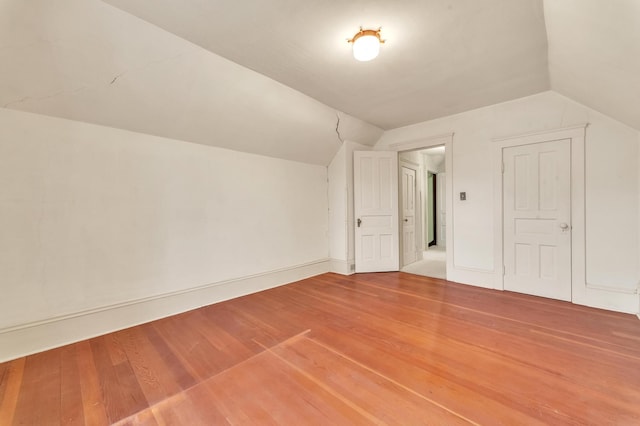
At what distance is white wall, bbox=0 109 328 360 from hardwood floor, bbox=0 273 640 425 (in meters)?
0.45

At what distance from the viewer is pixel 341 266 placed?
14.5ft

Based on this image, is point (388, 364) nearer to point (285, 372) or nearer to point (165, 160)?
point (285, 372)

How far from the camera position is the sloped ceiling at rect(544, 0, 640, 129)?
1439mm

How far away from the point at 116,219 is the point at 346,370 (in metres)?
2.53

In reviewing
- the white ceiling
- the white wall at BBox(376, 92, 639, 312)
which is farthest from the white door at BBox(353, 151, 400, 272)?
the white ceiling

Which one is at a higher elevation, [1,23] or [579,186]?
[1,23]

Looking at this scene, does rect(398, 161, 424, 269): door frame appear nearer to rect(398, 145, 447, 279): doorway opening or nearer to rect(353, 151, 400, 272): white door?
rect(398, 145, 447, 279): doorway opening

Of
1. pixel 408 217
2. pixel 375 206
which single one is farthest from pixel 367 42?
pixel 408 217

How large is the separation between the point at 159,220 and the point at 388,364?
2636 millimetres

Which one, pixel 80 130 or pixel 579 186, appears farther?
pixel 579 186

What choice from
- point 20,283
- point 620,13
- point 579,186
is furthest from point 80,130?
point 579,186

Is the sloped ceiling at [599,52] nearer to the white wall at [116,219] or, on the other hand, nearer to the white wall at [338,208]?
the white wall at [338,208]

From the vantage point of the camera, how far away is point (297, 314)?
2.77 metres

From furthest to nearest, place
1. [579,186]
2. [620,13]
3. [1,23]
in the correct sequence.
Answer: [579,186], [1,23], [620,13]
